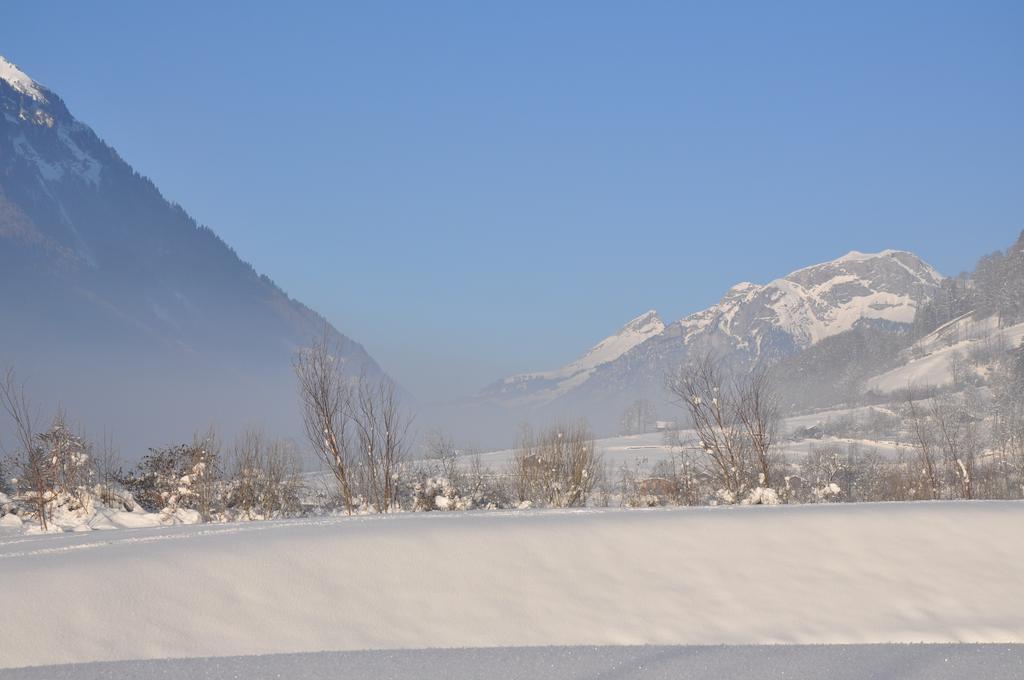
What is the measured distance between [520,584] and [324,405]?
8259 millimetres

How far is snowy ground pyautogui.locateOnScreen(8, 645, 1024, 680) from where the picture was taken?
5.00 m

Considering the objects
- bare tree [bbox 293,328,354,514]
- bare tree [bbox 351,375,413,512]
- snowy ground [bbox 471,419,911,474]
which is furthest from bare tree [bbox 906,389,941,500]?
snowy ground [bbox 471,419,911,474]

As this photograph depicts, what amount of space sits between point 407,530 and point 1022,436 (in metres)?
31.1

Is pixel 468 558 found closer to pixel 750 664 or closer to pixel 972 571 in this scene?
pixel 750 664

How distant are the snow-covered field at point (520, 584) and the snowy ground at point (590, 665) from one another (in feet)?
0.25

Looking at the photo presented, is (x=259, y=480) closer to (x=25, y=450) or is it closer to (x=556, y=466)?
(x=25, y=450)

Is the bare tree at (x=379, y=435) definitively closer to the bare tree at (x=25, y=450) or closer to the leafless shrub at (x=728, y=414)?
the bare tree at (x=25, y=450)

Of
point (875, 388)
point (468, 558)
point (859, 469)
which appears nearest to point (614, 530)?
point (468, 558)

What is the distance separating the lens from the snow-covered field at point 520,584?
5590 mm

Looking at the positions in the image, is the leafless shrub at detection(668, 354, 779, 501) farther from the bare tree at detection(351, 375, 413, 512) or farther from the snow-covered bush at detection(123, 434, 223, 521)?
the snow-covered bush at detection(123, 434, 223, 521)

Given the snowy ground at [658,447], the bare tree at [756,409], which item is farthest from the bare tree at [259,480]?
the snowy ground at [658,447]

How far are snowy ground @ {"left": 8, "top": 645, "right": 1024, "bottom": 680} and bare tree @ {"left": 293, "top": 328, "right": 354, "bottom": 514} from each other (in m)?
8.79

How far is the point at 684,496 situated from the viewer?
16.7 m

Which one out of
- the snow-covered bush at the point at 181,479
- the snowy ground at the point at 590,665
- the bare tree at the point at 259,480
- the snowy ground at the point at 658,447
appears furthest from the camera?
the snowy ground at the point at 658,447
